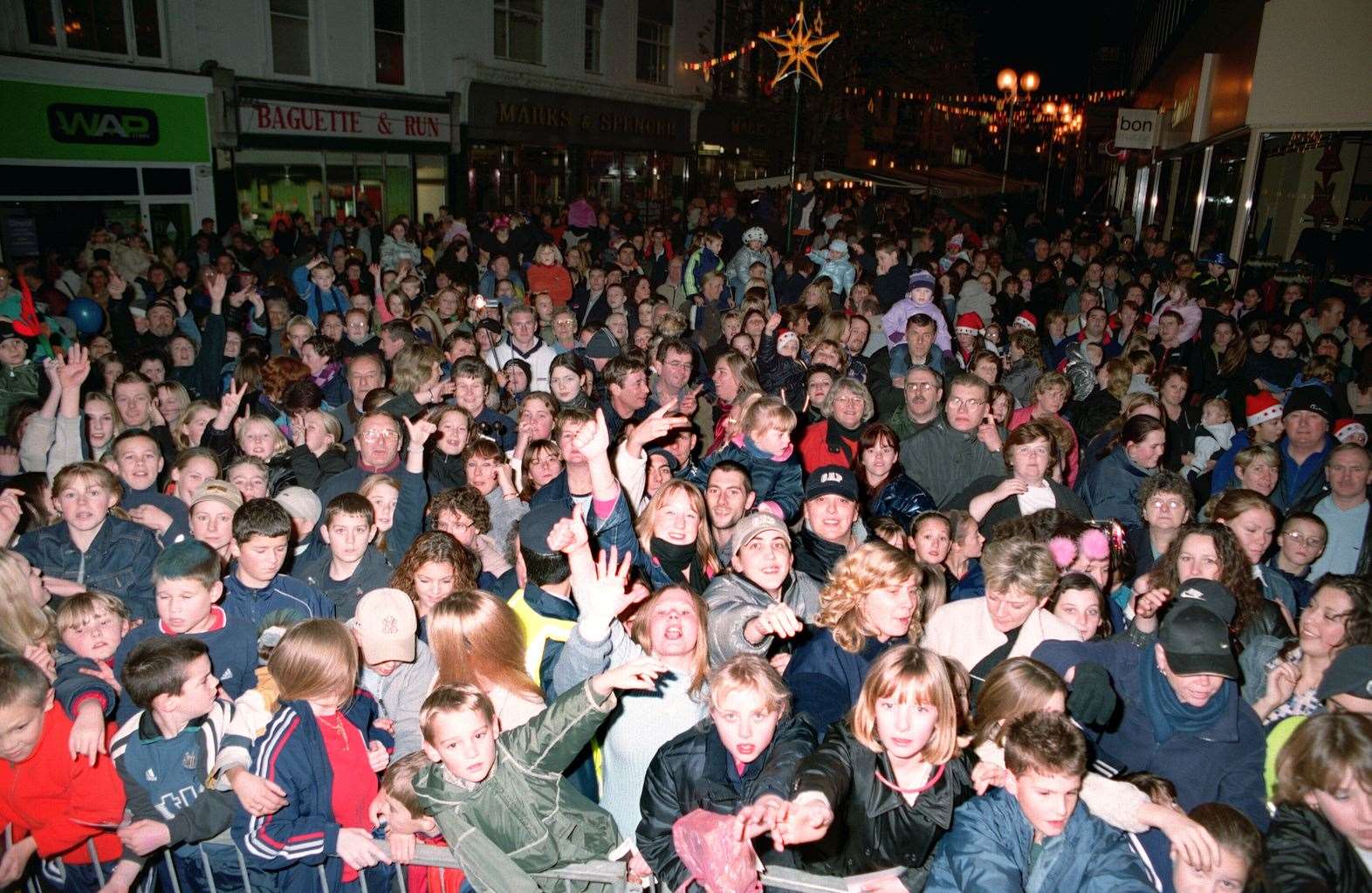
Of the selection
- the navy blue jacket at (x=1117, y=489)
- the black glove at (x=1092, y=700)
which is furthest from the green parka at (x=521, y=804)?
the navy blue jacket at (x=1117, y=489)

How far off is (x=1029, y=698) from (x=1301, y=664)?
1615 millimetres

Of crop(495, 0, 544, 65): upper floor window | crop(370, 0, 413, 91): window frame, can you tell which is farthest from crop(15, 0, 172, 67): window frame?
crop(495, 0, 544, 65): upper floor window

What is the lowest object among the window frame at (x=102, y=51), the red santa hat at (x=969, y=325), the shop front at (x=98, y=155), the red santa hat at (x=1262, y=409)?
the red santa hat at (x=1262, y=409)

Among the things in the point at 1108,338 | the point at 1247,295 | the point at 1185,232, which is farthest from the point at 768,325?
the point at 1185,232

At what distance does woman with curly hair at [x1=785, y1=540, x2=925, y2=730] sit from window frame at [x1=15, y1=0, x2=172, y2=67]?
16948 mm

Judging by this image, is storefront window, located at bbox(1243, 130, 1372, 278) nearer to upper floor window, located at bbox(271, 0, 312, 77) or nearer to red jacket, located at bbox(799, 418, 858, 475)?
red jacket, located at bbox(799, 418, 858, 475)

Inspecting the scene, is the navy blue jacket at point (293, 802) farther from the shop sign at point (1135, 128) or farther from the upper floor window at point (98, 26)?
the shop sign at point (1135, 128)

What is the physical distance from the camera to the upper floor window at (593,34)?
25.1m

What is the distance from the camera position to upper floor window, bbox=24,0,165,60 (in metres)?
14.4

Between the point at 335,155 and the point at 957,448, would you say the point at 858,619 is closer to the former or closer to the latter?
the point at 957,448

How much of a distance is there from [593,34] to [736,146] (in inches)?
301

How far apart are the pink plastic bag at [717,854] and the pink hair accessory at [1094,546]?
9.09 feet

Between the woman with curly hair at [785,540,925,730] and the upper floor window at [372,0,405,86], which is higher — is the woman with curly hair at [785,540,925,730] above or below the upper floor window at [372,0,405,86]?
below

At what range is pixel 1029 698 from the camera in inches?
125
